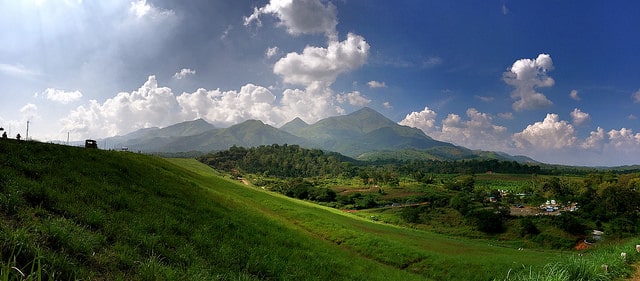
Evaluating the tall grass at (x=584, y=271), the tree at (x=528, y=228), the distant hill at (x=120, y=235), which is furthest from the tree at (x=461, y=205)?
the tall grass at (x=584, y=271)

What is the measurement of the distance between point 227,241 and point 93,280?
827 centimetres

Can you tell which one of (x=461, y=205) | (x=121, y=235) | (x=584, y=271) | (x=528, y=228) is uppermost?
(x=121, y=235)

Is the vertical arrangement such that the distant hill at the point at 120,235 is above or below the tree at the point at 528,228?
above

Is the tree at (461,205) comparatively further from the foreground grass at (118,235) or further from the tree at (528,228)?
the foreground grass at (118,235)

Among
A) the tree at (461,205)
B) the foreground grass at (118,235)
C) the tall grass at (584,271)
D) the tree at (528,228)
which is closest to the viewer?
the foreground grass at (118,235)

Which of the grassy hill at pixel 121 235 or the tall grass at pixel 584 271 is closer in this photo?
the grassy hill at pixel 121 235

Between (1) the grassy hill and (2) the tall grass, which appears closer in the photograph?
(1) the grassy hill

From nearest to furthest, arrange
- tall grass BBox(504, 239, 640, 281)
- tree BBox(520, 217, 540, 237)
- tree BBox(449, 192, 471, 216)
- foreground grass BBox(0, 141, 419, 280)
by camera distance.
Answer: foreground grass BBox(0, 141, 419, 280), tall grass BBox(504, 239, 640, 281), tree BBox(520, 217, 540, 237), tree BBox(449, 192, 471, 216)

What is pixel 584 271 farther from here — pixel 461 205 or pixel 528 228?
pixel 461 205

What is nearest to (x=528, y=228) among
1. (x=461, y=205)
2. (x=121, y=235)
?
(x=461, y=205)

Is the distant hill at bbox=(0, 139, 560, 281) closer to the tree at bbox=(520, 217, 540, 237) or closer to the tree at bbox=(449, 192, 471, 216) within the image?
the tree at bbox=(520, 217, 540, 237)

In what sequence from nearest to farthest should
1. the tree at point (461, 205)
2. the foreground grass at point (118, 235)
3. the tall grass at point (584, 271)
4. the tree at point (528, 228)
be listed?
the foreground grass at point (118, 235) < the tall grass at point (584, 271) < the tree at point (528, 228) < the tree at point (461, 205)

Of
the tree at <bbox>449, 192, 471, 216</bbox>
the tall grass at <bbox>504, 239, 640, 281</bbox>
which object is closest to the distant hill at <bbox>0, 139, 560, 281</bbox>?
the tall grass at <bbox>504, 239, 640, 281</bbox>

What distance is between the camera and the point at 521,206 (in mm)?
143875
